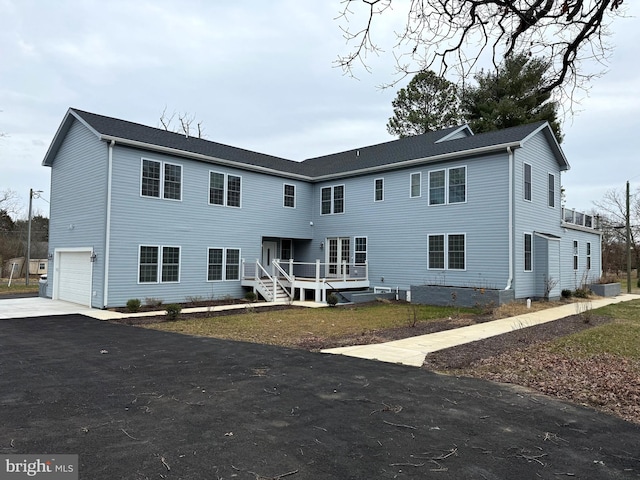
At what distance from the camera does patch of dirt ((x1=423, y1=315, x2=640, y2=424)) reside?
5.21 meters

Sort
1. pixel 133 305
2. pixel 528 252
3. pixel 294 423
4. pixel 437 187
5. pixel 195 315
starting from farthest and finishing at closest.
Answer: pixel 437 187 → pixel 528 252 → pixel 133 305 → pixel 195 315 → pixel 294 423

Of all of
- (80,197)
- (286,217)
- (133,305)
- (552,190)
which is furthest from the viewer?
Result: (286,217)

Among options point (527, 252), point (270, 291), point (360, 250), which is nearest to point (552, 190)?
point (527, 252)

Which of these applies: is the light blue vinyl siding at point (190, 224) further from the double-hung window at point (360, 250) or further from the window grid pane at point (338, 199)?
the double-hung window at point (360, 250)

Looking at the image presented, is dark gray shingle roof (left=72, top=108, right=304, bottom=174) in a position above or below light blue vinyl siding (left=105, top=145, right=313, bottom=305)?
above

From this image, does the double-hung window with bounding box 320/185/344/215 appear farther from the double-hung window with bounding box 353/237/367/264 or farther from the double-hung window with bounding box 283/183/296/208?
the double-hung window with bounding box 353/237/367/264

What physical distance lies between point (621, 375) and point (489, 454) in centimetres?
402

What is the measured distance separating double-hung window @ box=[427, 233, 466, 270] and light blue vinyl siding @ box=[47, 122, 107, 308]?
1219cm

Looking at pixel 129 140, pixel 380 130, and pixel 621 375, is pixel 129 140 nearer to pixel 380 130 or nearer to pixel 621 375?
pixel 621 375

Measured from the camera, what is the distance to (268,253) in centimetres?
2130

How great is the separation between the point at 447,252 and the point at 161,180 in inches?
465

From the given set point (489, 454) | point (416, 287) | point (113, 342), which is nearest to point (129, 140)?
point (113, 342)

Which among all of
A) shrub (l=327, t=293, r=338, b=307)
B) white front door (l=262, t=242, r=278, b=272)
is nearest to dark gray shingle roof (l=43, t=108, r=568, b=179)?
white front door (l=262, t=242, r=278, b=272)

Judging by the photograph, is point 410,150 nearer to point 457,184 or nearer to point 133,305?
point 457,184
